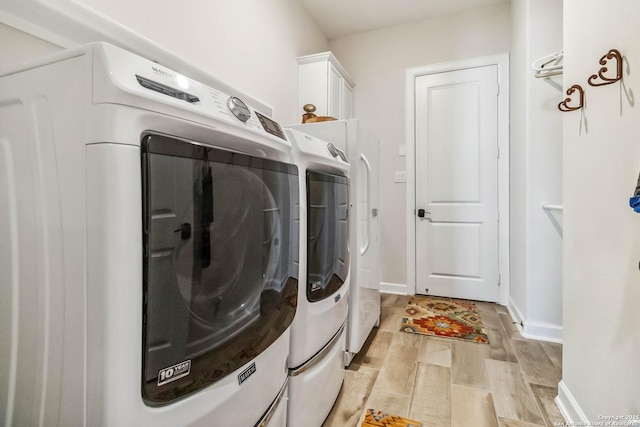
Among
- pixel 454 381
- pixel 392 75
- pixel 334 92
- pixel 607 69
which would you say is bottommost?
pixel 454 381

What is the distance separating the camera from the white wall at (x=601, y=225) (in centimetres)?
90

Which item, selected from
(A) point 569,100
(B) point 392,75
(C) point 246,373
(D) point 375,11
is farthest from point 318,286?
(D) point 375,11

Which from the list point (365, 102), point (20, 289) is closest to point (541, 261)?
point (365, 102)

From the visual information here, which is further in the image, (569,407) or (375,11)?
(375,11)

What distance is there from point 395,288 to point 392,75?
91.7 inches

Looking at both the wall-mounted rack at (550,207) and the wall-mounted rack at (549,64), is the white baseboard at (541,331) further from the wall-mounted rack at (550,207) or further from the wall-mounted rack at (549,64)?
the wall-mounted rack at (549,64)

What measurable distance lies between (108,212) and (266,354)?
57 cm

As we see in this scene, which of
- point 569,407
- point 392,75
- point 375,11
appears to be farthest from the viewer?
point 392,75

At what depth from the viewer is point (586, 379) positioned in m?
1.16

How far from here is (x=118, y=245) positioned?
1.52 ft

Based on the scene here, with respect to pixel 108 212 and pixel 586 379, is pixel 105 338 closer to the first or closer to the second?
pixel 108 212

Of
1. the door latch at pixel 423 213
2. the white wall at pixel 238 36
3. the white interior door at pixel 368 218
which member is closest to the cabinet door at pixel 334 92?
the white wall at pixel 238 36

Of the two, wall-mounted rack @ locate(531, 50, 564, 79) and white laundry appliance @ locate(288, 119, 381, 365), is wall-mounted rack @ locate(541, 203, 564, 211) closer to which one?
wall-mounted rack @ locate(531, 50, 564, 79)

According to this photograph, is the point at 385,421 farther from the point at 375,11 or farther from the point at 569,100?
the point at 375,11
